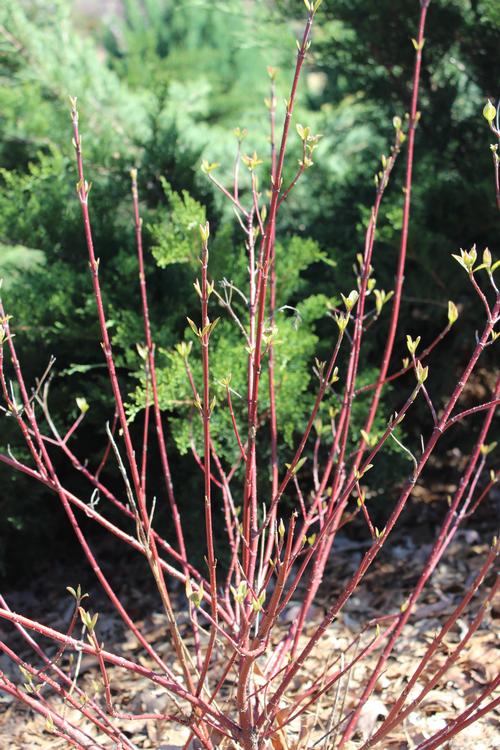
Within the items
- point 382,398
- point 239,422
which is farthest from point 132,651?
point 382,398

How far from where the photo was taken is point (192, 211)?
2.53 meters

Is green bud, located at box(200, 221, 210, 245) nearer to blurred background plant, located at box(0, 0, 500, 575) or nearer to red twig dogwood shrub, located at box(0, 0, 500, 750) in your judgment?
red twig dogwood shrub, located at box(0, 0, 500, 750)

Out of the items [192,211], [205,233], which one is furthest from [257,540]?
[192,211]

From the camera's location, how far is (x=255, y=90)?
5.90 meters

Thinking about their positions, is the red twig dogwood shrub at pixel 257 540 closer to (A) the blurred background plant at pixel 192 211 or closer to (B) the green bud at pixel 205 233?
(B) the green bud at pixel 205 233

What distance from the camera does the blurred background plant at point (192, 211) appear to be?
265 centimetres

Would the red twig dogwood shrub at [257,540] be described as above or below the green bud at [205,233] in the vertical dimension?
below

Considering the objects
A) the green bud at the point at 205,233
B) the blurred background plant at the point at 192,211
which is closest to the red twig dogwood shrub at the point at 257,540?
the green bud at the point at 205,233

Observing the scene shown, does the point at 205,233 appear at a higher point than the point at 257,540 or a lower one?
higher

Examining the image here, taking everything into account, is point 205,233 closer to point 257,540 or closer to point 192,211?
point 257,540

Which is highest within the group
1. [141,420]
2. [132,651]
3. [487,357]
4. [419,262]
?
[419,262]

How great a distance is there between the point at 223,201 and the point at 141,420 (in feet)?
3.80

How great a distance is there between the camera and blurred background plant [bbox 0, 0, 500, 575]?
2646mm

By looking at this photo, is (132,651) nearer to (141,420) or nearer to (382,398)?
(141,420)
